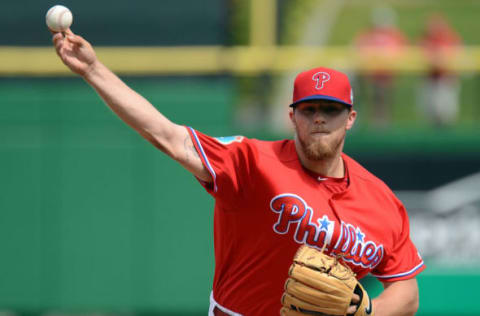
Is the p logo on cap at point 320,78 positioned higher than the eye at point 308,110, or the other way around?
the p logo on cap at point 320,78

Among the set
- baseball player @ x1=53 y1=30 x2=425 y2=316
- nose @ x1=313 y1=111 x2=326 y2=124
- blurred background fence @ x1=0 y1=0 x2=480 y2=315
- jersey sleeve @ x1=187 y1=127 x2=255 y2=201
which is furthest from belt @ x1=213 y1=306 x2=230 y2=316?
blurred background fence @ x1=0 y1=0 x2=480 y2=315

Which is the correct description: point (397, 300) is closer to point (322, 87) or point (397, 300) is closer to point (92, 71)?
point (322, 87)

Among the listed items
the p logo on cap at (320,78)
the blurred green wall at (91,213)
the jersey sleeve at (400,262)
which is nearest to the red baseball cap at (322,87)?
the p logo on cap at (320,78)

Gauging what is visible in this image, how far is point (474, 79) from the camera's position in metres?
8.48

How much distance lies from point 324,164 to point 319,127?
0.77 ft

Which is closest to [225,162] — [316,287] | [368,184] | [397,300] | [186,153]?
[186,153]

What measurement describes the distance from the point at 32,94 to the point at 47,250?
156cm

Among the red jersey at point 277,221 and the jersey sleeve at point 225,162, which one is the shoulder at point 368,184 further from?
the jersey sleeve at point 225,162

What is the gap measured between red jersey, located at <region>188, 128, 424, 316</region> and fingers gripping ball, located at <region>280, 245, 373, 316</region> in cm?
20

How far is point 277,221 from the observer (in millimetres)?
3398

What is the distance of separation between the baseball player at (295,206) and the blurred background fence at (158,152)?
14.1ft

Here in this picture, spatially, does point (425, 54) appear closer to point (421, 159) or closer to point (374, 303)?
point (421, 159)

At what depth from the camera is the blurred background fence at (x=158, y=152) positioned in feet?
25.7

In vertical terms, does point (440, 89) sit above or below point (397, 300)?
above
